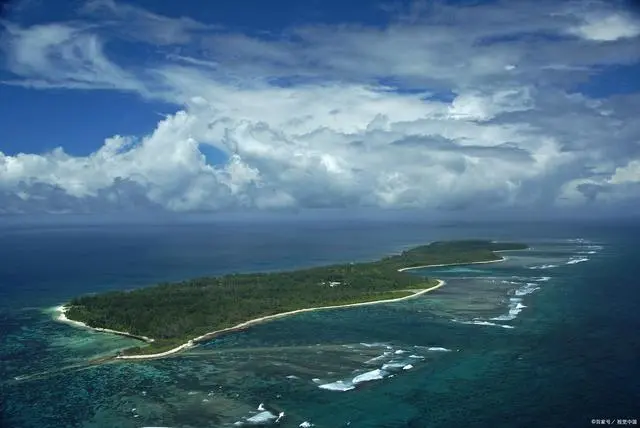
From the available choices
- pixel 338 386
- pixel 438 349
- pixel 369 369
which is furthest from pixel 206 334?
pixel 438 349

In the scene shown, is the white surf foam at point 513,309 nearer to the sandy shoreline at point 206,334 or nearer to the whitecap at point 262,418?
the sandy shoreline at point 206,334

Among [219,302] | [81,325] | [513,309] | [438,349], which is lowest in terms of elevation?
[438,349]

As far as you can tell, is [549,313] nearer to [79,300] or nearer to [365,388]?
[365,388]

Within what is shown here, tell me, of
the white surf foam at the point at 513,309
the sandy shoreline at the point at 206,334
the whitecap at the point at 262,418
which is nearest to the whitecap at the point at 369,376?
the whitecap at the point at 262,418

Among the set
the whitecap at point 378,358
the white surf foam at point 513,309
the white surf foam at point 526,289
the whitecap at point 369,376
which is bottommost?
the whitecap at point 369,376

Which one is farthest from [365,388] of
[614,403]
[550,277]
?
[550,277]

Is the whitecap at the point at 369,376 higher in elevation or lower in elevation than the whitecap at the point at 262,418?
higher

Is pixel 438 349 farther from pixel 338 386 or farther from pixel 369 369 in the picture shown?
pixel 338 386

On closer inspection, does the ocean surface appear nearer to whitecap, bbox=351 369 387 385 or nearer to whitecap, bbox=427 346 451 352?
whitecap, bbox=427 346 451 352

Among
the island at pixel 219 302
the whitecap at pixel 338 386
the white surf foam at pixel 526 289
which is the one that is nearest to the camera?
the whitecap at pixel 338 386

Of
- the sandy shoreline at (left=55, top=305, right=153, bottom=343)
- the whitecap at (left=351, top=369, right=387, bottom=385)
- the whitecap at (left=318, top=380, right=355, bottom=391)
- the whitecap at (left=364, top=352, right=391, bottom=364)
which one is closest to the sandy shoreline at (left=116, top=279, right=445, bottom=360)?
the sandy shoreline at (left=55, top=305, right=153, bottom=343)
